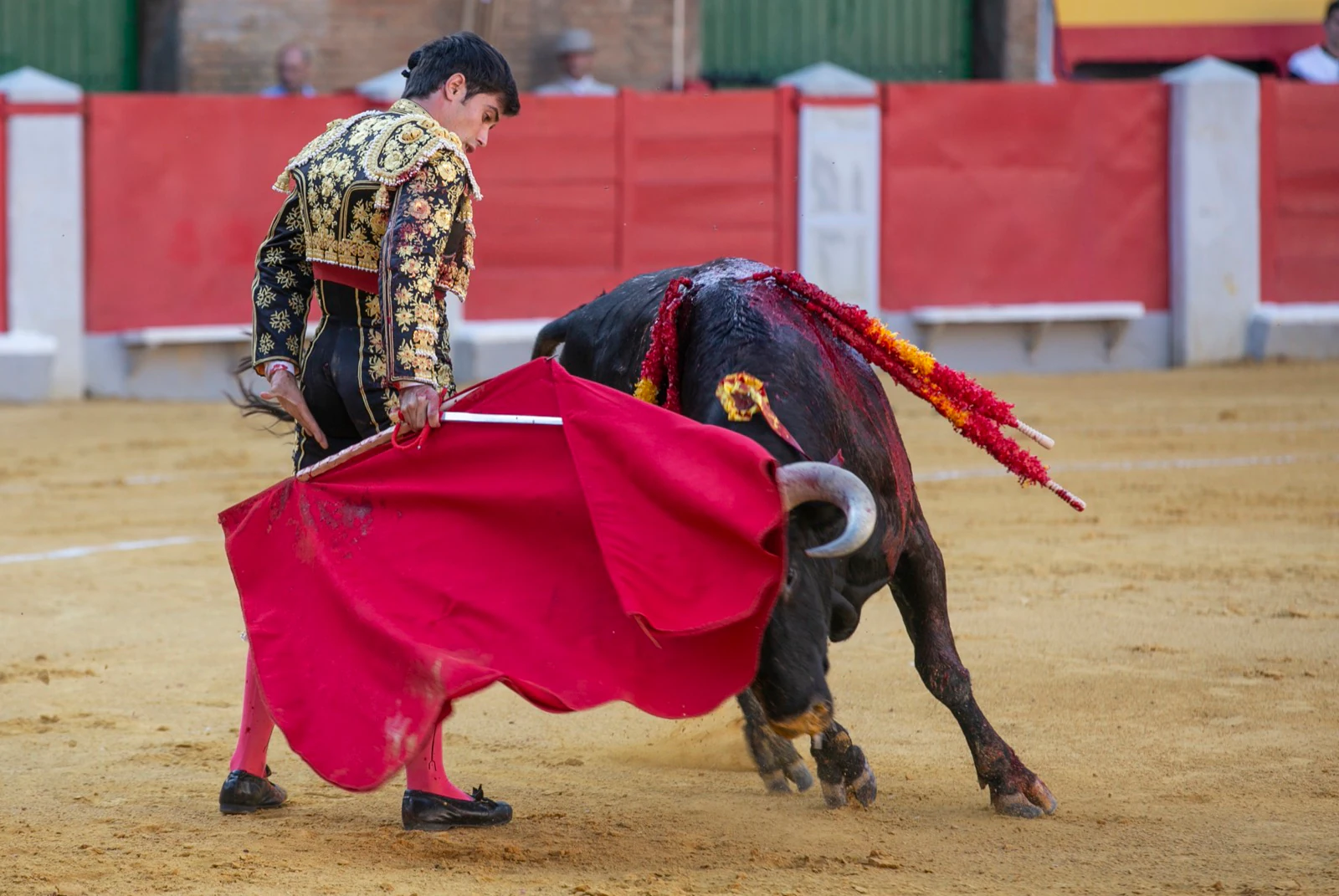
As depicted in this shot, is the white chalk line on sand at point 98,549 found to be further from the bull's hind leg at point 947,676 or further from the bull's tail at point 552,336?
the bull's hind leg at point 947,676

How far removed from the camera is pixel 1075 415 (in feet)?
27.7

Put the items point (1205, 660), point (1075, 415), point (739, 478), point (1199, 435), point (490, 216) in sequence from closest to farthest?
point (739, 478), point (1205, 660), point (1199, 435), point (1075, 415), point (490, 216)

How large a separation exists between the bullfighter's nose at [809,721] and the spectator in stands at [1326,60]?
9022 millimetres

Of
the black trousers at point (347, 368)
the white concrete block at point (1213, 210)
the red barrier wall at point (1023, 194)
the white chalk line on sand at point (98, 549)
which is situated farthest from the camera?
the white concrete block at point (1213, 210)

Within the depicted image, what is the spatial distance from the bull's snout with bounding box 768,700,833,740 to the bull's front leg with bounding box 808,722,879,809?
0.40m

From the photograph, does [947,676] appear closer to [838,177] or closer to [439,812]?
[439,812]

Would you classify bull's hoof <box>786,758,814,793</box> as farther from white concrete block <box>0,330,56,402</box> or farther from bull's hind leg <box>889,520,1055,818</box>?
white concrete block <box>0,330,56,402</box>

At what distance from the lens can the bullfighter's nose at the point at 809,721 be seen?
257 centimetres

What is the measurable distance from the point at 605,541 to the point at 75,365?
6.58 meters

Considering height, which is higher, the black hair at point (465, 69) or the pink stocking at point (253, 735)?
the black hair at point (465, 69)

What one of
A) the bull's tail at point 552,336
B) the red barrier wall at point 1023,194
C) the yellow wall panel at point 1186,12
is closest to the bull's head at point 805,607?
the bull's tail at point 552,336

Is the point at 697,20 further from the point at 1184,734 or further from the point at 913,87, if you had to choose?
the point at 1184,734

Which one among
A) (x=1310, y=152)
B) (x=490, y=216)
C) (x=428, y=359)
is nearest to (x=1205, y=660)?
Result: (x=428, y=359)

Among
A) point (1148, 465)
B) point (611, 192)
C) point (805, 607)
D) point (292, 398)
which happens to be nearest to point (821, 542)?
point (805, 607)
